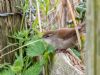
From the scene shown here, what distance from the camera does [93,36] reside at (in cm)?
46

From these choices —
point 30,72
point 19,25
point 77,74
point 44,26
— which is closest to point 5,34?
point 19,25

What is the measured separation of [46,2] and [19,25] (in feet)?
0.87

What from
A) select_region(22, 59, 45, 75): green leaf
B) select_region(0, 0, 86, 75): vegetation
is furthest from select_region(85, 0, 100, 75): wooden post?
select_region(22, 59, 45, 75): green leaf

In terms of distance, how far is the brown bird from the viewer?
122cm

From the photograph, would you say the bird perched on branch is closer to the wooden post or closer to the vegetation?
the vegetation

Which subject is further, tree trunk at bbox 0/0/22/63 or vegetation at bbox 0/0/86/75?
tree trunk at bbox 0/0/22/63

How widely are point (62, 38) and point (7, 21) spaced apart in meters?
0.48

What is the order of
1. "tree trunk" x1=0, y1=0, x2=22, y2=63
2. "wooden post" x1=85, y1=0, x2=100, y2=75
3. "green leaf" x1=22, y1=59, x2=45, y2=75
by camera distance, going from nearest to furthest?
"wooden post" x1=85, y1=0, x2=100, y2=75
"green leaf" x1=22, y1=59, x2=45, y2=75
"tree trunk" x1=0, y1=0, x2=22, y2=63

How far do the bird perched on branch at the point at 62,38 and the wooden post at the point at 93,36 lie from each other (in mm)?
641

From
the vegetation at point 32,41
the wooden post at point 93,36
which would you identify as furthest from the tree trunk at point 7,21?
the wooden post at point 93,36

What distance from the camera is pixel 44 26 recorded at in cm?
166

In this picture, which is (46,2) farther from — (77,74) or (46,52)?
(77,74)

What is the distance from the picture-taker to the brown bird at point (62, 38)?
1217mm

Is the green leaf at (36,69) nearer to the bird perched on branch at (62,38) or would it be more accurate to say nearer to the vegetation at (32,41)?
the vegetation at (32,41)
